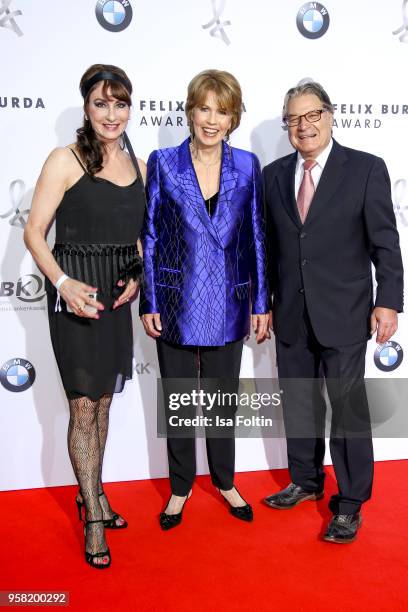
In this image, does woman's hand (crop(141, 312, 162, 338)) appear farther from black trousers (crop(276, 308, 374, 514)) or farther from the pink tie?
the pink tie

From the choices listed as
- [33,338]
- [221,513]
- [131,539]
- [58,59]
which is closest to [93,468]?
[131,539]

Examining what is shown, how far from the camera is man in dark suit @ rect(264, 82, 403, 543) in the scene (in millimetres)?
2418

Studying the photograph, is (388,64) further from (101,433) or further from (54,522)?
(54,522)

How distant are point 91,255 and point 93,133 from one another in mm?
449

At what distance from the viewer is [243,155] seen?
2498 millimetres

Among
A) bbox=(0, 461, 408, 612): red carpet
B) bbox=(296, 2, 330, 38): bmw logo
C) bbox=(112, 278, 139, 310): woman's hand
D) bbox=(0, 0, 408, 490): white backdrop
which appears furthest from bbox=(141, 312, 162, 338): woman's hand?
bbox=(296, 2, 330, 38): bmw logo

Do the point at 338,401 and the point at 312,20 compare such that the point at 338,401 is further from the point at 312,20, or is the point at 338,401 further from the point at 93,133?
the point at 312,20

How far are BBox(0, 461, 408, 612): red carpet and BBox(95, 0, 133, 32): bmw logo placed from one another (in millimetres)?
2216

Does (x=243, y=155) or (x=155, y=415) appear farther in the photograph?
(x=155, y=415)

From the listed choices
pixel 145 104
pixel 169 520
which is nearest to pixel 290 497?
pixel 169 520

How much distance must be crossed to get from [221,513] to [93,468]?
0.71 m

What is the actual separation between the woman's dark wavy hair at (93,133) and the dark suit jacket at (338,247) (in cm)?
74

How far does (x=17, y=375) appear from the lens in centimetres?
303

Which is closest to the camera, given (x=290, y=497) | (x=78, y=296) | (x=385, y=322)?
(x=78, y=296)
